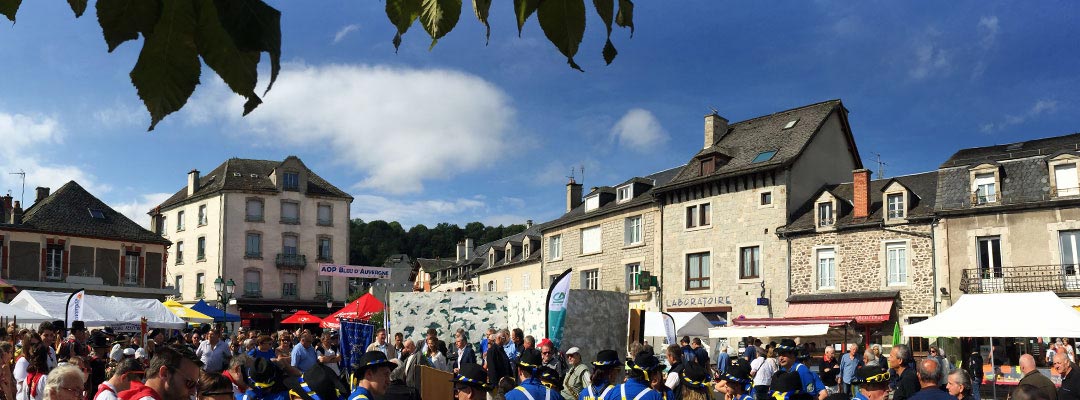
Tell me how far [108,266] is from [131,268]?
4.50ft

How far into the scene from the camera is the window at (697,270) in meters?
34.2

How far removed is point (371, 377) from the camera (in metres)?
6.04

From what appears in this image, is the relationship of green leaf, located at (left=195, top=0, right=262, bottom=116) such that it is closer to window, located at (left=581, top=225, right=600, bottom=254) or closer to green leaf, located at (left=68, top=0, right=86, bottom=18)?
green leaf, located at (left=68, top=0, right=86, bottom=18)

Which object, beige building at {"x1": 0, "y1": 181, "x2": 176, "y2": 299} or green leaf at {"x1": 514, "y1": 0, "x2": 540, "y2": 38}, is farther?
beige building at {"x1": 0, "y1": 181, "x2": 176, "y2": 299}

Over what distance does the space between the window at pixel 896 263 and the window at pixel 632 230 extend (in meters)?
11.0

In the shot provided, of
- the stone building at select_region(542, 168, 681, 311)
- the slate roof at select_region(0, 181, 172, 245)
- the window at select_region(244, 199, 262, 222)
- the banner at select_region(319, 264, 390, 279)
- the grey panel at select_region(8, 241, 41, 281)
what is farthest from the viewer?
the window at select_region(244, 199, 262, 222)

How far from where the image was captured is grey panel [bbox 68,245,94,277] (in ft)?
138

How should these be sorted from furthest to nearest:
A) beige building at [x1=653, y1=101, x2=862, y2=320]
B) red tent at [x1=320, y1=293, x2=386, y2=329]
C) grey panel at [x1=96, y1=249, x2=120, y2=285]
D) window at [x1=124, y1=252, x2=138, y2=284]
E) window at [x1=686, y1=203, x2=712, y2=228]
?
window at [x1=124, y1=252, x2=138, y2=284] → grey panel at [x1=96, y1=249, x2=120, y2=285] → window at [x1=686, y1=203, x2=712, y2=228] → beige building at [x1=653, y1=101, x2=862, y2=320] → red tent at [x1=320, y1=293, x2=386, y2=329]

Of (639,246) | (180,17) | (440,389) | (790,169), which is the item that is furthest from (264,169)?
(180,17)

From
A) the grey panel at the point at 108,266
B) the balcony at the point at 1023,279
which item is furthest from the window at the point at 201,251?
the balcony at the point at 1023,279

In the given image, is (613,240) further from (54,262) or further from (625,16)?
(625,16)

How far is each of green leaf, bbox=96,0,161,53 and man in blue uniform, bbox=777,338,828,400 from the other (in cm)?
821

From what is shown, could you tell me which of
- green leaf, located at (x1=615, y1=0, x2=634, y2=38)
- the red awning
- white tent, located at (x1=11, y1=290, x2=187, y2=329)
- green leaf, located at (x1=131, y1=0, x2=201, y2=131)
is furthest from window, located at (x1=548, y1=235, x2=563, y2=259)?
green leaf, located at (x1=131, y1=0, x2=201, y2=131)

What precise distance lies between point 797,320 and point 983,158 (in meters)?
7.96
